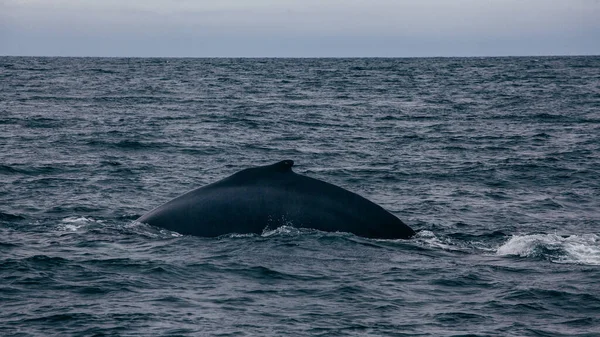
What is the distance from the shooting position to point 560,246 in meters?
13.8

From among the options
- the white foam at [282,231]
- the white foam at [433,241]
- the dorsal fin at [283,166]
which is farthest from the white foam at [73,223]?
the white foam at [433,241]

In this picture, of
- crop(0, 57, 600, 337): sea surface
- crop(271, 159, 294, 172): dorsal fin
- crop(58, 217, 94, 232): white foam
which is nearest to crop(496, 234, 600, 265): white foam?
crop(0, 57, 600, 337): sea surface

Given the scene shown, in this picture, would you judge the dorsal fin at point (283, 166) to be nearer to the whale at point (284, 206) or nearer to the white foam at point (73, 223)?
Answer: the whale at point (284, 206)

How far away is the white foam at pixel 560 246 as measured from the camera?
42.9 ft

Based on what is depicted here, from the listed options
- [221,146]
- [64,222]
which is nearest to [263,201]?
[64,222]

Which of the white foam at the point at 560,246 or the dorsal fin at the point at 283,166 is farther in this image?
the white foam at the point at 560,246

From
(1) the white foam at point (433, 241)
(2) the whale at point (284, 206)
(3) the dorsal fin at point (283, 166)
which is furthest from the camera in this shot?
(1) the white foam at point (433, 241)

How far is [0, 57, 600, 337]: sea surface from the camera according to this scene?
9.95 meters

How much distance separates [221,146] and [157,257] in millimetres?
16630

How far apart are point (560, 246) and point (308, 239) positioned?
13.7 feet

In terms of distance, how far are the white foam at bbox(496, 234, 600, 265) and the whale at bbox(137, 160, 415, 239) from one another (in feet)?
7.10

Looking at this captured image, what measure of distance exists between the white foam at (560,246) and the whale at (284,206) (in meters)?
2.16

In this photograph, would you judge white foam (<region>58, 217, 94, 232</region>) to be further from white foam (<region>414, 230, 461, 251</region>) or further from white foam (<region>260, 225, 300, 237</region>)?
white foam (<region>414, 230, 461, 251</region>)

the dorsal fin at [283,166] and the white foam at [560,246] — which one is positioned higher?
the dorsal fin at [283,166]
